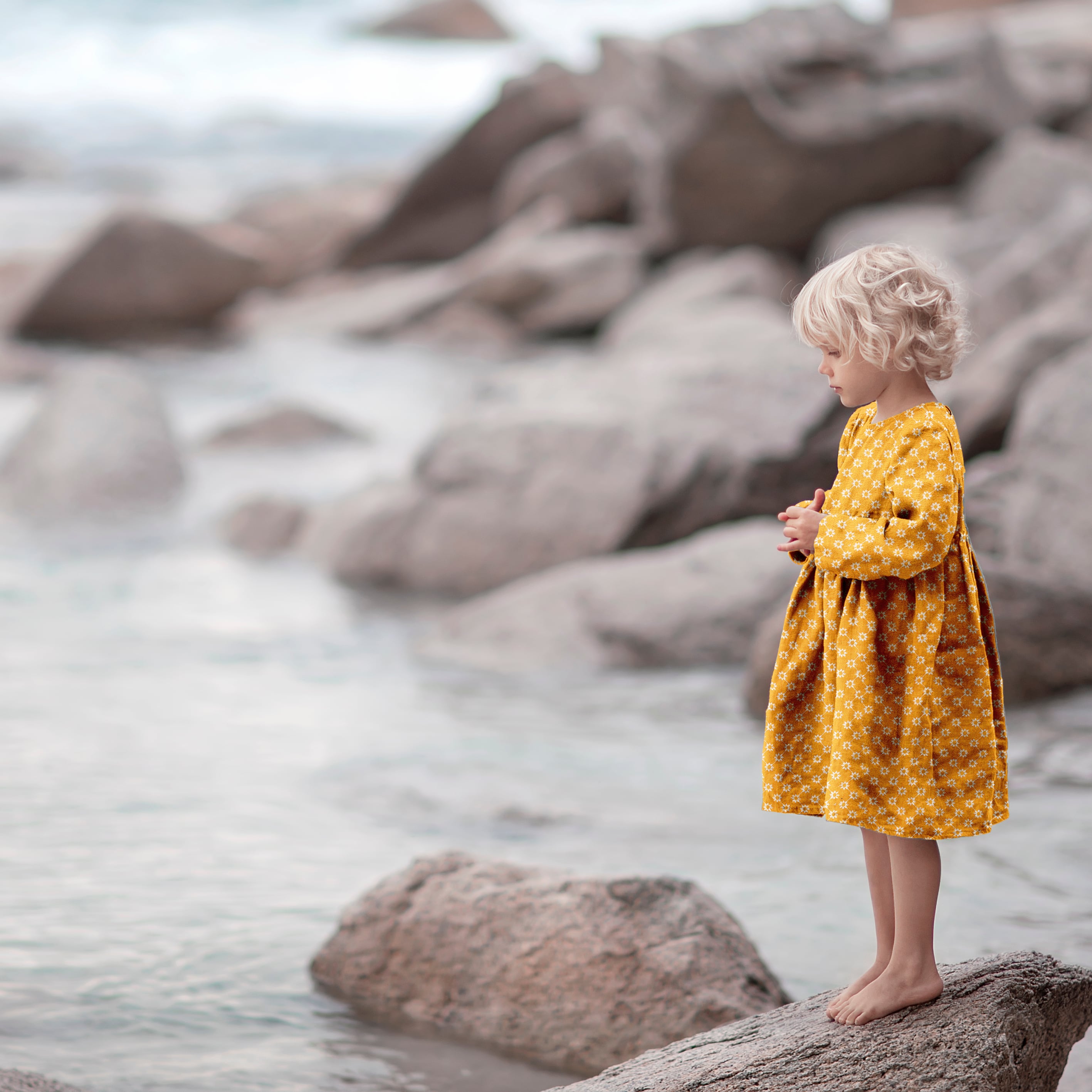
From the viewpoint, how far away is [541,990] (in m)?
2.65

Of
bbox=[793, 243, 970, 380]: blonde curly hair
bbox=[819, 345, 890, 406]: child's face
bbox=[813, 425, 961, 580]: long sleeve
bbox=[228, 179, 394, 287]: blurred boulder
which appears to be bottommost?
bbox=[813, 425, 961, 580]: long sleeve

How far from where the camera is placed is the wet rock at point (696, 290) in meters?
9.46

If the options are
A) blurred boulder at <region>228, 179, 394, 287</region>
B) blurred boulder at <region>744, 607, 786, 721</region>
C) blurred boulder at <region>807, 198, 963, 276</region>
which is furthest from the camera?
blurred boulder at <region>228, 179, 394, 287</region>

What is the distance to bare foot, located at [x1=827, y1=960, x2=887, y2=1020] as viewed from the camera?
2.05 meters

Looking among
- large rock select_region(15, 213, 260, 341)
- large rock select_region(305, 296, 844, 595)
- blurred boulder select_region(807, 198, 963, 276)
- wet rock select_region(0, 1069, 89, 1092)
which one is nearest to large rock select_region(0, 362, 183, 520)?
large rock select_region(305, 296, 844, 595)

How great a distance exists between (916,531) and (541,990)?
1.26m

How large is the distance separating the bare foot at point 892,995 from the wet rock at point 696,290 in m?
6.83

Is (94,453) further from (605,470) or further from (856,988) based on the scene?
(856,988)

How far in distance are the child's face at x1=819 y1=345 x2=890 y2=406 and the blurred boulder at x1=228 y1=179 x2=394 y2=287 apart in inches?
511

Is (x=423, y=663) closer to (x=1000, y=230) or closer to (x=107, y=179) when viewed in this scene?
(x=1000, y=230)

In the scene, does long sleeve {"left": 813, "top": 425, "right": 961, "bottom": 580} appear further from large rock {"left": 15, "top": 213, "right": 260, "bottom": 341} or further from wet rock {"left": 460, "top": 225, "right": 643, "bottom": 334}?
large rock {"left": 15, "top": 213, "right": 260, "bottom": 341}

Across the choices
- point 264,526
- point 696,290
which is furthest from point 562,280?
point 264,526

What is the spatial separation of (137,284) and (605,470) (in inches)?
302

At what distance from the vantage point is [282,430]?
9.46 m
